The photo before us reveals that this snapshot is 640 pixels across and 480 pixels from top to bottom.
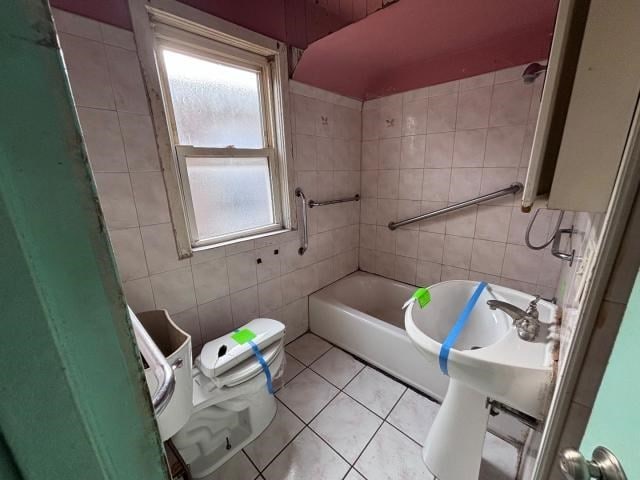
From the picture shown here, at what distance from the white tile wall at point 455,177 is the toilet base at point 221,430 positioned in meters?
1.51

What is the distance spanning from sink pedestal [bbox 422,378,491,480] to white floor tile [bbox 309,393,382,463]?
34cm

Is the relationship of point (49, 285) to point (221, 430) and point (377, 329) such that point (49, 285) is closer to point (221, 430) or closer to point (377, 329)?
point (221, 430)

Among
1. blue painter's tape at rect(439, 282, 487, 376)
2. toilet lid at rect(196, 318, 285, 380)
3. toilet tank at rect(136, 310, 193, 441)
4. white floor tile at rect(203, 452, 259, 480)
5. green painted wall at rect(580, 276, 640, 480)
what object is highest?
green painted wall at rect(580, 276, 640, 480)

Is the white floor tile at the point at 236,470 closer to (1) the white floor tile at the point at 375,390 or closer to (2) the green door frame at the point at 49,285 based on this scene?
(1) the white floor tile at the point at 375,390

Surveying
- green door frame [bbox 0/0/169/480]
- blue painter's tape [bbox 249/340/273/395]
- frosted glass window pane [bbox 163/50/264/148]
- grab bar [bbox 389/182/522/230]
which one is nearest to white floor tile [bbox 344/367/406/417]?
blue painter's tape [bbox 249/340/273/395]

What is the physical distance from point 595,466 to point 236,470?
1.35 m

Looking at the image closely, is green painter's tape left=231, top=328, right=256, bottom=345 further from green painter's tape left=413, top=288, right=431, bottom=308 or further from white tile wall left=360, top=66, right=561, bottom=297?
white tile wall left=360, top=66, right=561, bottom=297

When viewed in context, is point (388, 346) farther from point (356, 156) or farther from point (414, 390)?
point (356, 156)

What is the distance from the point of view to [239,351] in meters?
1.19

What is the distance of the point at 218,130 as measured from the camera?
144cm

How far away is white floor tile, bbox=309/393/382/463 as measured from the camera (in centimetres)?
125

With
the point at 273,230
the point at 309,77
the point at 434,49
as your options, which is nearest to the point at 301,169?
the point at 273,230

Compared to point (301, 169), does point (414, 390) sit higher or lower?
lower

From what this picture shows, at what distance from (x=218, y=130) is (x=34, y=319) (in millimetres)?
1443
